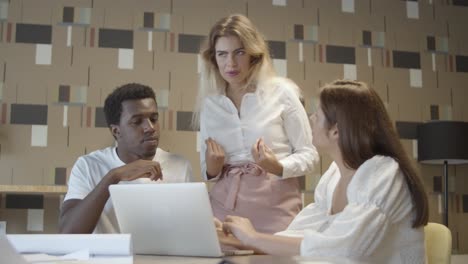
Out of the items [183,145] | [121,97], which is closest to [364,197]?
[121,97]

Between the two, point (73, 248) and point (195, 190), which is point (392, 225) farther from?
point (73, 248)

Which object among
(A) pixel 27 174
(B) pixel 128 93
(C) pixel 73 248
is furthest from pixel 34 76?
(C) pixel 73 248

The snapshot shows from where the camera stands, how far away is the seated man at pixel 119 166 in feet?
6.63

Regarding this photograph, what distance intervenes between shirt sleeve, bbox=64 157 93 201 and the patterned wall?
904 mm

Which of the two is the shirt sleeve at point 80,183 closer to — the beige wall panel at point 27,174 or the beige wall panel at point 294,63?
the beige wall panel at point 27,174

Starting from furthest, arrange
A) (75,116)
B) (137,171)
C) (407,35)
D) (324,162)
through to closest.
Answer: (407,35), (324,162), (75,116), (137,171)

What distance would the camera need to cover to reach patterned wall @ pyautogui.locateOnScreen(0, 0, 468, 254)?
3.09 metres

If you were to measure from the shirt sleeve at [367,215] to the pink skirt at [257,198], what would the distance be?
31.9 inches

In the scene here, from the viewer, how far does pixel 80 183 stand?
85.7 inches

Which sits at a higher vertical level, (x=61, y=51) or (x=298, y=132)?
(x=61, y=51)

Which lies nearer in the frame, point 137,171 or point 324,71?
point 137,171

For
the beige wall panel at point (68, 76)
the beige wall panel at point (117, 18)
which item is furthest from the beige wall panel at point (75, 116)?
the beige wall panel at point (117, 18)

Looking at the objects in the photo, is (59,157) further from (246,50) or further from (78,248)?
(78,248)

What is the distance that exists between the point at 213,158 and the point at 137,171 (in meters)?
0.33
